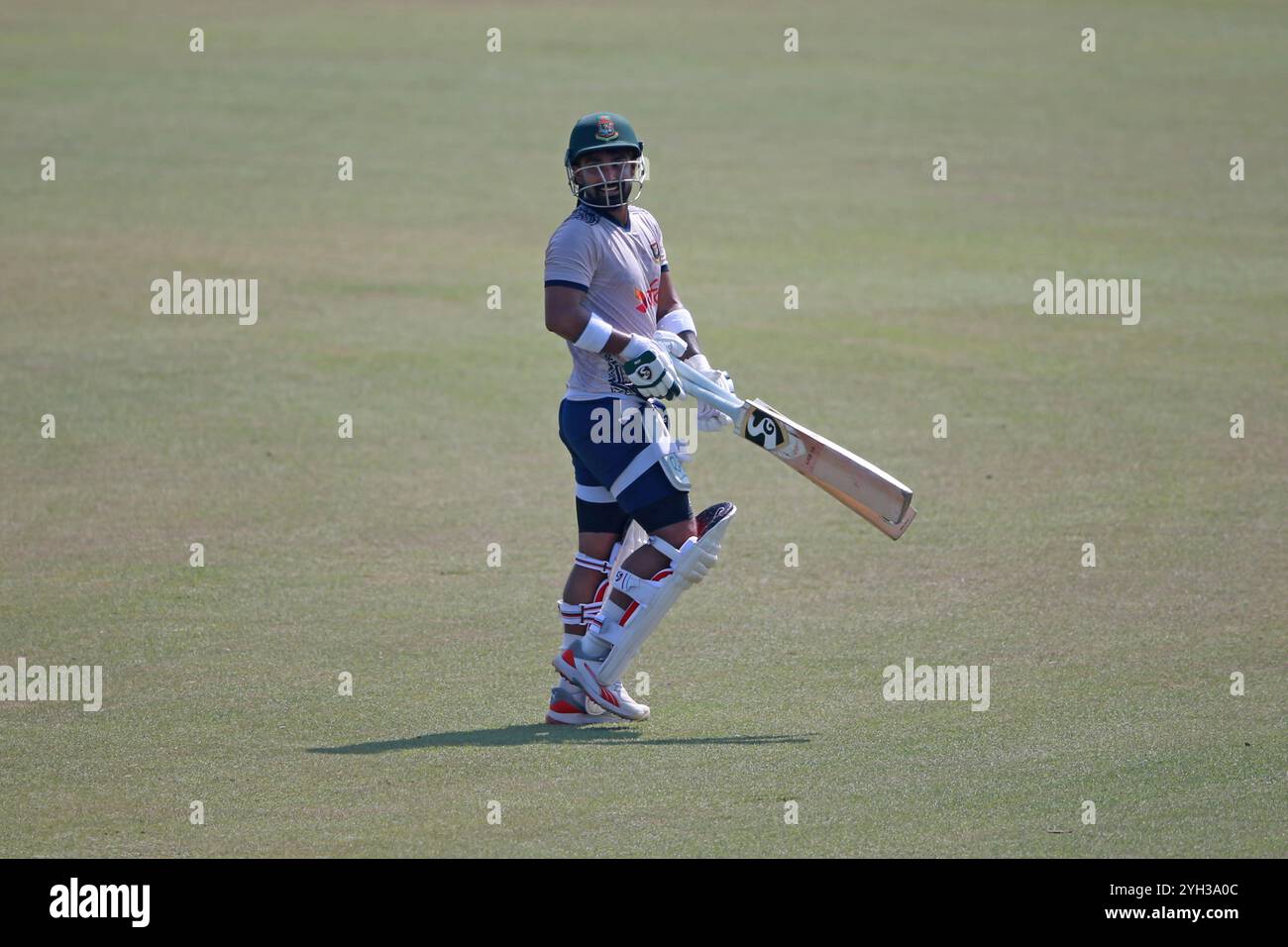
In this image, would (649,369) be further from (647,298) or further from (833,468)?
(833,468)

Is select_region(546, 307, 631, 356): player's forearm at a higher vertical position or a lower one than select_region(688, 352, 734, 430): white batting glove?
higher

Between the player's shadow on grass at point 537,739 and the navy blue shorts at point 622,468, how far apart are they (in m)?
0.97

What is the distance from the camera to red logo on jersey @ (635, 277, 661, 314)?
26.7 ft

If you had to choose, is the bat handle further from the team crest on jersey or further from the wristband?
the wristband

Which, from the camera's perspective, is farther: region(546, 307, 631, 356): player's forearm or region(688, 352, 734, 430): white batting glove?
region(688, 352, 734, 430): white batting glove

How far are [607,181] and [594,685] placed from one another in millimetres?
2356

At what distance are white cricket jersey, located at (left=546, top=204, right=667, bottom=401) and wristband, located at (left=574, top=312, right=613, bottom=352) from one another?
14 cm

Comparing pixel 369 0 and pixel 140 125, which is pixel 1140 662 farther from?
pixel 369 0

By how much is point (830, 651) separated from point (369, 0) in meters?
35.5

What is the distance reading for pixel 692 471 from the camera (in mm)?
13539

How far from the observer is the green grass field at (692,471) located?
6.93m

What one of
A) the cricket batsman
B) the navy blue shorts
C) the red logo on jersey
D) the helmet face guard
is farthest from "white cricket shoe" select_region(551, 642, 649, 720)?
the helmet face guard

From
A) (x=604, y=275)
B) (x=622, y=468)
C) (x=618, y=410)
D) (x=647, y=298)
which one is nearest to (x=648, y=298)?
(x=647, y=298)

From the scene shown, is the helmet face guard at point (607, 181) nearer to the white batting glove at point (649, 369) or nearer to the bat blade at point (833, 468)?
the white batting glove at point (649, 369)
